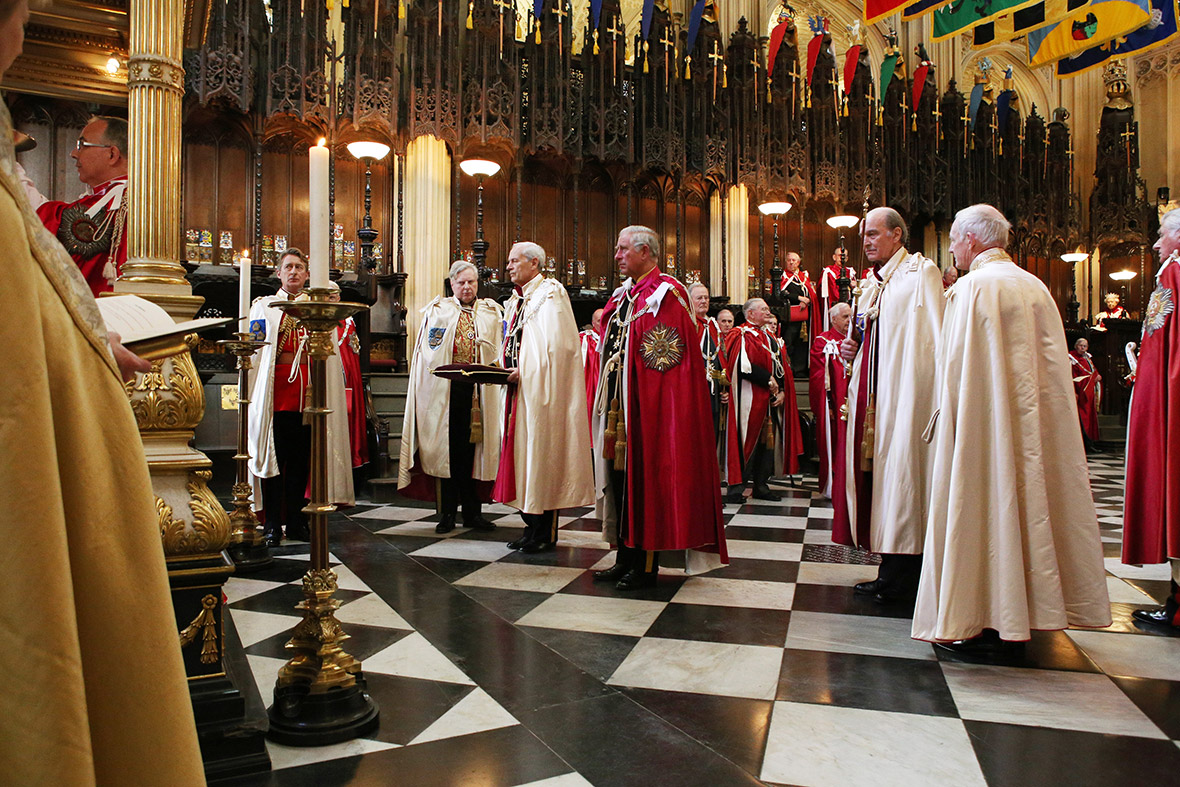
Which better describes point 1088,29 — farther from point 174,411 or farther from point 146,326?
point 146,326

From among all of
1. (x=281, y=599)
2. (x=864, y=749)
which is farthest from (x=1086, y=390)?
(x=281, y=599)

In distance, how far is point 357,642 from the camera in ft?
9.52

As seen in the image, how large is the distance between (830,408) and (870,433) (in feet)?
6.48

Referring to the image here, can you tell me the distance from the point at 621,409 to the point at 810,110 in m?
11.3

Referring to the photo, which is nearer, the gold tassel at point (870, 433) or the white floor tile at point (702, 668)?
the white floor tile at point (702, 668)

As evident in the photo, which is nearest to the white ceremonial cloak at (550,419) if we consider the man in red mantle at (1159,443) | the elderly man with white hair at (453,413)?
the elderly man with white hair at (453,413)

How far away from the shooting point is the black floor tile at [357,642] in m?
2.78

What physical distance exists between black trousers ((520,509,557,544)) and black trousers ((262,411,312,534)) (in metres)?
1.38

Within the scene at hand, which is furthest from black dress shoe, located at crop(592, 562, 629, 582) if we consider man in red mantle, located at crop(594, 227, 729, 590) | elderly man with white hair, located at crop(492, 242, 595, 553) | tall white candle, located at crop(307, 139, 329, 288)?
tall white candle, located at crop(307, 139, 329, 288)

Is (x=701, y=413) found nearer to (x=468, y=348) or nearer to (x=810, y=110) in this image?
(x=468, y=348)

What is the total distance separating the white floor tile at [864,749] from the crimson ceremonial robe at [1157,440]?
5.76 ft

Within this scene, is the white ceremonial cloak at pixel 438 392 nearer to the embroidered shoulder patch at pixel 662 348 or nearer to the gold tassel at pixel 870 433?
the embroidered shoulder patch at pixel 662 348

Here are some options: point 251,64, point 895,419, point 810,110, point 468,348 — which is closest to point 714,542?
Result: point 895,419

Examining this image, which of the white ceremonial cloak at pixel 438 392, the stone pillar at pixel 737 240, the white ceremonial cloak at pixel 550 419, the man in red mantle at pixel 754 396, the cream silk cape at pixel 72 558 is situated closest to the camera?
the cream silk cape at pixel 72 558
